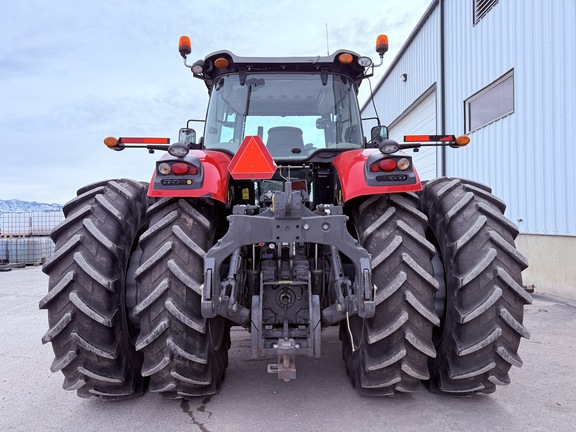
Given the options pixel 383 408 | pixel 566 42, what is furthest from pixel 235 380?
pixel 566 42

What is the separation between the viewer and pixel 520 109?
7.80 m

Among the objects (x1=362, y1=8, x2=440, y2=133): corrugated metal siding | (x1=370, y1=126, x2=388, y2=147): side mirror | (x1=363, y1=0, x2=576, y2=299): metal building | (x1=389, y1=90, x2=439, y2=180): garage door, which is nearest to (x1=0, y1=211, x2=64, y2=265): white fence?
(x1=389, y1=90, x2=439, y2=180): garage door

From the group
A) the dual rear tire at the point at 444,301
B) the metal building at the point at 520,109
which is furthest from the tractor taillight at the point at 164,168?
the metal building at the point at 520,109

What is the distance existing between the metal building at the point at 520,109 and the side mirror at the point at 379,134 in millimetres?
4385

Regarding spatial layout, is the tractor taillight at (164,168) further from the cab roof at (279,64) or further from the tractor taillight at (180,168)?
the cab roof at (279,64)

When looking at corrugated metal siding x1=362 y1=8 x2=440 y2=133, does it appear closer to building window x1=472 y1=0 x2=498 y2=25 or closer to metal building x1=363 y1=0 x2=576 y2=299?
metal building x1=363 y1=0 x2=576 y2=299

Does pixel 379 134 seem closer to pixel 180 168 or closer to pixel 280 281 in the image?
pixel 280 281

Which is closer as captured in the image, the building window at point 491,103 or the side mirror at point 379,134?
the side mirror at point 379,134

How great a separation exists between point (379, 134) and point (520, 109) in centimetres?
524

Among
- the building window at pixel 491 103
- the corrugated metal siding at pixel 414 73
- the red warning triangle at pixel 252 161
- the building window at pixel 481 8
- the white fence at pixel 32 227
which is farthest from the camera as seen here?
the white fence at pixel 32 227

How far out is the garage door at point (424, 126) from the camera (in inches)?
488

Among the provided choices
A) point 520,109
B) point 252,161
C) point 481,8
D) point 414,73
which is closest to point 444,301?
point 252,161

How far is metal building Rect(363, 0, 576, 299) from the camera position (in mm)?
6789

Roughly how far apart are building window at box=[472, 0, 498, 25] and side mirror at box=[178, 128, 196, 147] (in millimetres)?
7806
